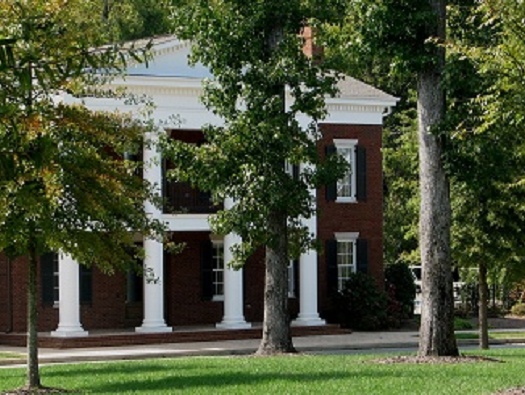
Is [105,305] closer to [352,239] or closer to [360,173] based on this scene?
[352,239]

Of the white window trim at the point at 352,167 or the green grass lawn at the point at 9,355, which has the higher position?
the white window trim at the point at 352,167

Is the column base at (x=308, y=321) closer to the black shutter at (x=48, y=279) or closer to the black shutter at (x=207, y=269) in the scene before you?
the black shutter at (x=207, y=269)

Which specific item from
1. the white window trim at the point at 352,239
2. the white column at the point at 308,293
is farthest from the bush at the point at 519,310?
the white column at the point at 308,293

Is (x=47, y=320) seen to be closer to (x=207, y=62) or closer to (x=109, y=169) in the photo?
(x=207, y=62)

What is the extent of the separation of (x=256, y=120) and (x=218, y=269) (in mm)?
15286

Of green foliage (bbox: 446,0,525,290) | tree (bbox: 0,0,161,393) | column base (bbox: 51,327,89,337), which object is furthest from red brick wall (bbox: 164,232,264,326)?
tree (bbox: 0,0,161,393)

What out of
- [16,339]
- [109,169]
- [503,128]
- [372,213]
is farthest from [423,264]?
[372,213]

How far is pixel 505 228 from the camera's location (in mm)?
29578

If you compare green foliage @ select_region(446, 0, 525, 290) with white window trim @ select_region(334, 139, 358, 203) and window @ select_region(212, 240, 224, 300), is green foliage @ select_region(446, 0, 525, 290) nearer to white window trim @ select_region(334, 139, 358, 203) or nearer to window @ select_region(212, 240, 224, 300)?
white window trim @ select_region(334, 139, 358, 203)

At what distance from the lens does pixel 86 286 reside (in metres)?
38.9

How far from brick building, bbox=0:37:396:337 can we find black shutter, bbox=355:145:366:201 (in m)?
0.03

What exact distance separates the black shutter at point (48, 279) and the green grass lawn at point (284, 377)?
12932mm

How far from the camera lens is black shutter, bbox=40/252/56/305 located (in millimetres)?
37656

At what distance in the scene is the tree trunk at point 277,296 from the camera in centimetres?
2723
